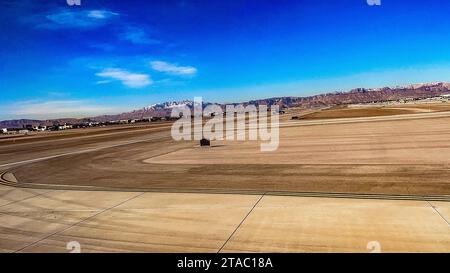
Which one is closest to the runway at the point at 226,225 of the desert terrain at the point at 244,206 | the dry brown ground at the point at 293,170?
the desert terrain at the point at 244,206

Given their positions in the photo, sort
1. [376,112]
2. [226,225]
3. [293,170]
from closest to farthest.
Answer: [226,225] → [293,170] → [376,112]

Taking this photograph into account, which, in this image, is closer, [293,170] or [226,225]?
[226,225]

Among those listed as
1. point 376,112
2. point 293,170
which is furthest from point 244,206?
point 376,112

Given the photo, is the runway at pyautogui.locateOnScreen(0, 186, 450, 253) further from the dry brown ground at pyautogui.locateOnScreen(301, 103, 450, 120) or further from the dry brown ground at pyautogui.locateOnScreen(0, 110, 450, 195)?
the dry brown ground at pyautogui.locateOnScreen(301, 103, 450, 120)

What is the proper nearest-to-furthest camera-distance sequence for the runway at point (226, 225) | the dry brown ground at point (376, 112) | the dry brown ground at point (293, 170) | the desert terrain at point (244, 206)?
the runway at point (226, 225)
the desert terrain at point (244, 206)
the dry brown ground at point (293, 170)
the dry brown ground at point (376, 112)

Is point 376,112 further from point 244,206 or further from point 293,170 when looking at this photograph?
point 244,206

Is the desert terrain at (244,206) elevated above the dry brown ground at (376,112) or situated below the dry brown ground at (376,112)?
below

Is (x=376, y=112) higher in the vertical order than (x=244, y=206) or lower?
higher

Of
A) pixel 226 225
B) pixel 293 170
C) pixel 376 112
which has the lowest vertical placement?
pixel 226 225

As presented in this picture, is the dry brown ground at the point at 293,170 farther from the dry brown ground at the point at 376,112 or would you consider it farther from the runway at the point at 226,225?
the dry brown ground at the point at 376,112

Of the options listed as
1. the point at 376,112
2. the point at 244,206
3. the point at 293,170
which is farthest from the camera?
the point at 376,112
